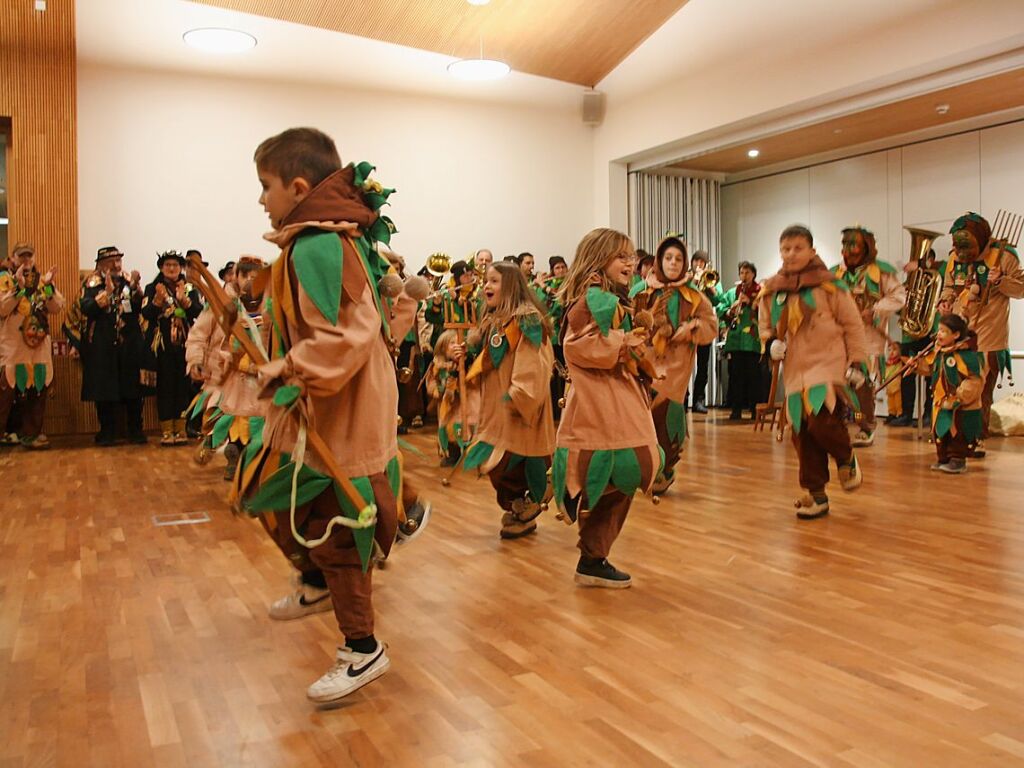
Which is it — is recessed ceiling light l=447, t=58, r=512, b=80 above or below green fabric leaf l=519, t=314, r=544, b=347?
above

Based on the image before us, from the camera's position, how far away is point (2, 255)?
892 centimetres

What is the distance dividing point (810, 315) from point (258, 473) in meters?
3.07

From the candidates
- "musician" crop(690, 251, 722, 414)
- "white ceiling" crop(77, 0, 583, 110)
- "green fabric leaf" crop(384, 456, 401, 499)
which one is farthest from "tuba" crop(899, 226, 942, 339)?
"green fabric leaf" crop(384, 456, 401, 499)

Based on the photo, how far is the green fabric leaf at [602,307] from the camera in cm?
330

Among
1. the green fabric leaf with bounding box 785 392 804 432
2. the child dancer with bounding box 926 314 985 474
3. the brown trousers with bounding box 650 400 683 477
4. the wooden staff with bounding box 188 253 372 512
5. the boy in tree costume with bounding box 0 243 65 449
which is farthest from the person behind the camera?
the boy in tree costume with bounding box 0 243 65 449

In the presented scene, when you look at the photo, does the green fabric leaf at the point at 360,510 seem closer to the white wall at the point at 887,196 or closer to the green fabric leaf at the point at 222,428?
the green fabric leaf at the point at 222,428

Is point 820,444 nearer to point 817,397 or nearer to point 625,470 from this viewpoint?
point 817,397

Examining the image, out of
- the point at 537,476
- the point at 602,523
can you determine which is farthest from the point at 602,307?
the point at 537,476

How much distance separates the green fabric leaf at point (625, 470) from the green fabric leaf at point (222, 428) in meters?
2.56

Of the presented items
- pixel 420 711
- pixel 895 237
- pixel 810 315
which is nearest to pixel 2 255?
pixel 810 315

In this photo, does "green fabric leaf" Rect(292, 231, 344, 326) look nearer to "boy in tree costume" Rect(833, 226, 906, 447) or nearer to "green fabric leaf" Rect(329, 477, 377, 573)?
"green fabric leaf" Rect(329, 477, 377, 573)

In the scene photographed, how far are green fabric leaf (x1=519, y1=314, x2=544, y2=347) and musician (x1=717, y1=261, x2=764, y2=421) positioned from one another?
613 cm

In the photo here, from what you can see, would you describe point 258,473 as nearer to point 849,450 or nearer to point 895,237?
point 849,450

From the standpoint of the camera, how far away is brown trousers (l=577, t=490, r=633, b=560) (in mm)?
3420
